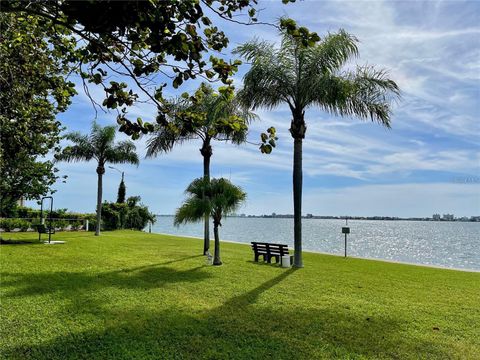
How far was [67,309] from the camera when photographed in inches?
244

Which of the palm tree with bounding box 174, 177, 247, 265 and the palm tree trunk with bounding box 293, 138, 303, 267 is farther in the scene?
the palm tree trunk with bounding box 293, 138, 303, 267

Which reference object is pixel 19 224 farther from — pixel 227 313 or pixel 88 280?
pixel 227 313

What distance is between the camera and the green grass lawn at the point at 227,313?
476cm

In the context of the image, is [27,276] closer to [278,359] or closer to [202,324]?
[202,324]

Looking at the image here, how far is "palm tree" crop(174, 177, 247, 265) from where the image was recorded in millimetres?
12445

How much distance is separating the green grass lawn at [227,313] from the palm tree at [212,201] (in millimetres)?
1991

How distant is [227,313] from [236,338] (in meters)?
1.25

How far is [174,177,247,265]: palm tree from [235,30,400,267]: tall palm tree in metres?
2.04

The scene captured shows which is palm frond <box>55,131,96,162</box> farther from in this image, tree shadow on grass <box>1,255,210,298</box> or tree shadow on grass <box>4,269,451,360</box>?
tree shadow on grass <box>4,269,451,360</box>

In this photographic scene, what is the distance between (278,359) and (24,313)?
13.0 ft

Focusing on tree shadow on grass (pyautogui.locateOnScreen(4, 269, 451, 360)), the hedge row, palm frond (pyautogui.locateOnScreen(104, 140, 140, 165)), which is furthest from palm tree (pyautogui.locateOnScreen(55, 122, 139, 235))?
tree shadow on grass (pyautogui.locateOnScreen(4, 269, 451, 360))

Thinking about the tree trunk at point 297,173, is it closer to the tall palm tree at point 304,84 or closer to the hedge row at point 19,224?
the tall palm tree at point 304,84

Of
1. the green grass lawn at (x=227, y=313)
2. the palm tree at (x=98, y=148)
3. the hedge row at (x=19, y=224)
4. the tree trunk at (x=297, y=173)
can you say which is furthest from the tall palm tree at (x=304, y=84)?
the hedge row at (x=19, y=224)

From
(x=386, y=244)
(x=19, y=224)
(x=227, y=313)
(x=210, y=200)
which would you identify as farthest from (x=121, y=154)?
(x=386, y=244)
